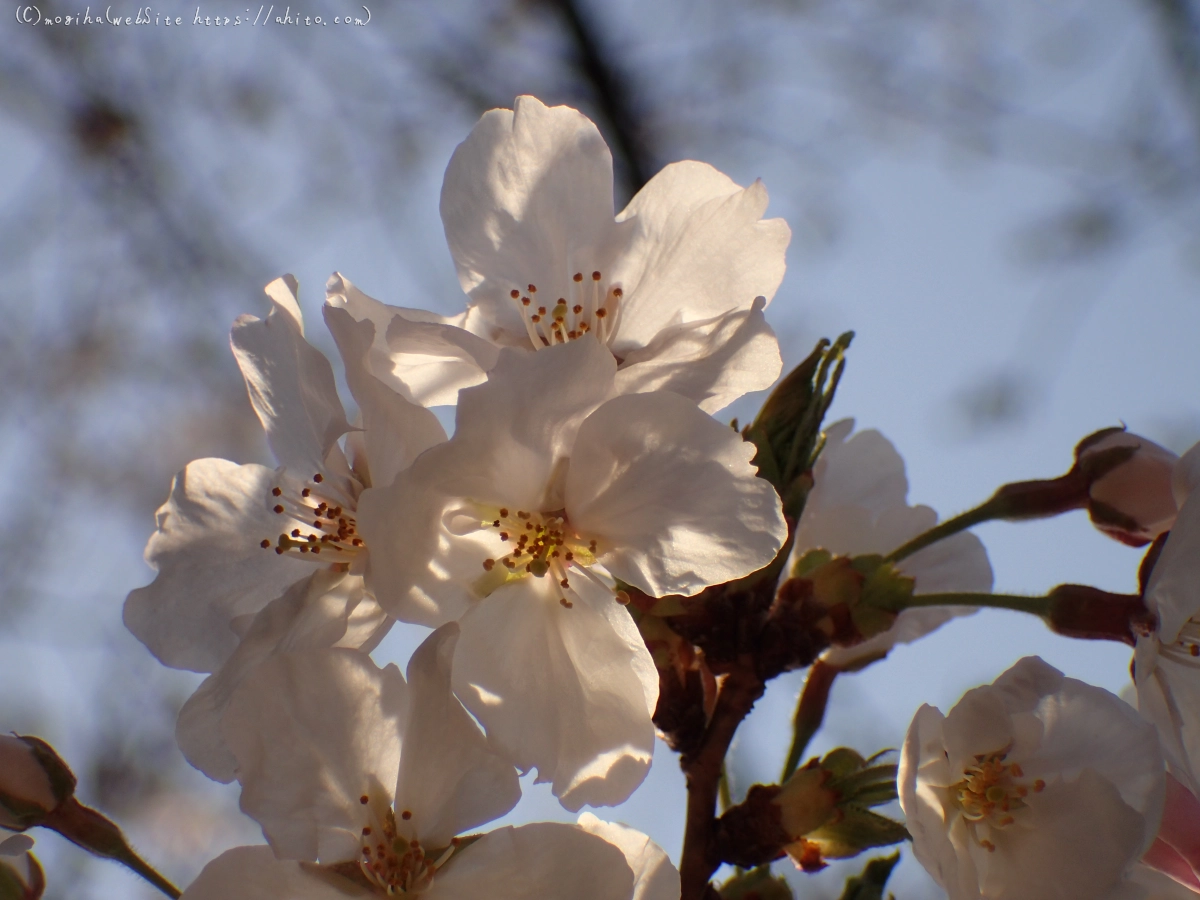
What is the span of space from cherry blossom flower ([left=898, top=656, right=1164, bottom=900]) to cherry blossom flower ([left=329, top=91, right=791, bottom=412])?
0.55m

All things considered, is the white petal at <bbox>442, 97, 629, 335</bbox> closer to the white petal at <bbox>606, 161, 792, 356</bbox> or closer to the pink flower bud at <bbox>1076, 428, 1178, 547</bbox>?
the white petal at <bbox>606, 161, 792, 356</bbox>

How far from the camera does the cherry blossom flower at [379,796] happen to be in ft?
3.17

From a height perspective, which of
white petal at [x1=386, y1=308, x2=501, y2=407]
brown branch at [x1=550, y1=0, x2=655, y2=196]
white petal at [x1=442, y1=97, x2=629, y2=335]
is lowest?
white petal at [x1=386, y1=308, x2=501, y2=407]

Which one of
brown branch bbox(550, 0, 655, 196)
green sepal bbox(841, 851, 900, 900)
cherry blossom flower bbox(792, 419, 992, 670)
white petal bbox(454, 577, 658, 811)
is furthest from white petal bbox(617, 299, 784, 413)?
brown branch bbox(550, 0, 655, 196)

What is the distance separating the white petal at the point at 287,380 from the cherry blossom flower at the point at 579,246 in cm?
11

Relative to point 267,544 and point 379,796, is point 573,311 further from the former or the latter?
point 379,796

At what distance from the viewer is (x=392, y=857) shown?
1049mm

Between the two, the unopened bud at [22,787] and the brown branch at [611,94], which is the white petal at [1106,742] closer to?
the unopened bud at [22,787]

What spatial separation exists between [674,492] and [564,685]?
0.24m

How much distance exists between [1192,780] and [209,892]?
1.02 meters

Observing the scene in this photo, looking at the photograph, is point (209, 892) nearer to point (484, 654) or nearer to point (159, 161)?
point (484, 654)

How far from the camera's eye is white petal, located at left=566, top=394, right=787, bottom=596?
1.00 metres

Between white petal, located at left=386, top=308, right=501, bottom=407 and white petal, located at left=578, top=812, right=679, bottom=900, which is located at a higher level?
white petal, located at left=386, top=308, right=501, bottom=407

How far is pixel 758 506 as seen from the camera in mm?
1000
